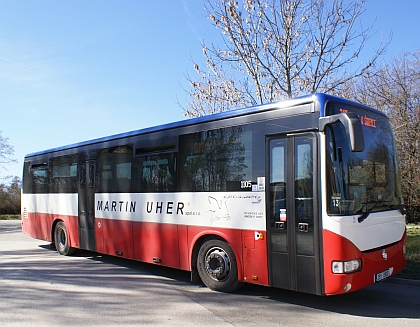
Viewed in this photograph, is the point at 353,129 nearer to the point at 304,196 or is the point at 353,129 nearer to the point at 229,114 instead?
the point at 304,196

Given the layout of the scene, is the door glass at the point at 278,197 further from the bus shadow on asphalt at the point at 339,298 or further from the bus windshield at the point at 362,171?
the bus shadow on asphalt at the point at 339,298

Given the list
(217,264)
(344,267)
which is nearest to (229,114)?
(217,264)

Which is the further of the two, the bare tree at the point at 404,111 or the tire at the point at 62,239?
the bare tree at the point at 404,111

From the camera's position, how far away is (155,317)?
5684mm

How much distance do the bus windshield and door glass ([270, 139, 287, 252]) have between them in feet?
2.49

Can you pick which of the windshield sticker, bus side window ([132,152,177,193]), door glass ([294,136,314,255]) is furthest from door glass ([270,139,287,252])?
bus side window ([132,152,177,193])

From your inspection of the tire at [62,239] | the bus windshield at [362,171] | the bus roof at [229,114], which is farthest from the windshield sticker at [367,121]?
the tire at [62,239]

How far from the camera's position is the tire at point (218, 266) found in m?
6.82

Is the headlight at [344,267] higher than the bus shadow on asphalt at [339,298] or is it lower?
higher

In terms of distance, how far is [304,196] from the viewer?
19.0ft

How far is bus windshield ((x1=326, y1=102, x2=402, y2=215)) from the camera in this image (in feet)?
18.1

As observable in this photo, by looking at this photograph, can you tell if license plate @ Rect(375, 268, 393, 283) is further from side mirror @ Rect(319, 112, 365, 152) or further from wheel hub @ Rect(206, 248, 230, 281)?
wheel hub @ Rect(206, 248, 230, 281)

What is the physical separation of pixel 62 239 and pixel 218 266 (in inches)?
252

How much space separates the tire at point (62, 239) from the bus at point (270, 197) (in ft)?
9.25
